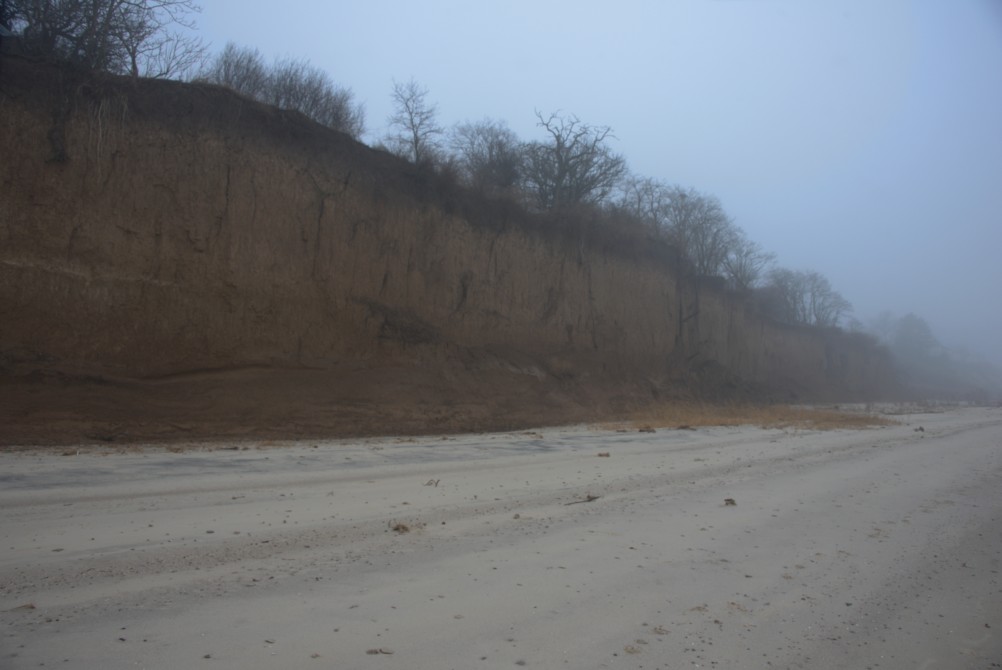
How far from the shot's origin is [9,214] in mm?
16016

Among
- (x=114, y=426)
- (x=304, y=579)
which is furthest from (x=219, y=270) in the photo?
(x=304, y=579)

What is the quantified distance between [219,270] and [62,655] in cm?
1625

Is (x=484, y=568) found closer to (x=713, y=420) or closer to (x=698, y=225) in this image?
(x=713, y=420)

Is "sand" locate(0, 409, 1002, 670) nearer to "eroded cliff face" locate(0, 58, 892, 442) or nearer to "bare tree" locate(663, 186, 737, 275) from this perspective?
"eroded cliff face" locate(0, 58, 892, 442)

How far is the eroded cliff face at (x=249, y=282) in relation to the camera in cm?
1631

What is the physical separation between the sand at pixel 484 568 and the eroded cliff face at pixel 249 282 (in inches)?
223

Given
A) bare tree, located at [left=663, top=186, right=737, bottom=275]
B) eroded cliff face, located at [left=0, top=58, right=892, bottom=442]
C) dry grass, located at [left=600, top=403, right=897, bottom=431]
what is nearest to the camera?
eroded cliff face, located at [left=0, top=58, right=892, bottom=442]

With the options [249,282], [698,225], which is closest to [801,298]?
[698,225]

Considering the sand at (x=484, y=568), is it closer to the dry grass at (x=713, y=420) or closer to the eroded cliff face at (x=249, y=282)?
the eroded cliff face at (x=249, y=282)

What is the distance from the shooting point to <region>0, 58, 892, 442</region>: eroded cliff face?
1631 cm

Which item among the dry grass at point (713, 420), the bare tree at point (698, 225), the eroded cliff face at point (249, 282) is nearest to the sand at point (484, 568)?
the eroded cliff face at point (249, 282)

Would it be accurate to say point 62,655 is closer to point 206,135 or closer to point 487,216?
point 206,135

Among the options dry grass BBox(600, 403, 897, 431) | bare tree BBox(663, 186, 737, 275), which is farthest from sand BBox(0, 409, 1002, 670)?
bare tree BBox(663, 186, 737, 275)

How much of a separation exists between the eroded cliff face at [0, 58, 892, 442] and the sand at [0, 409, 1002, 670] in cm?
566
